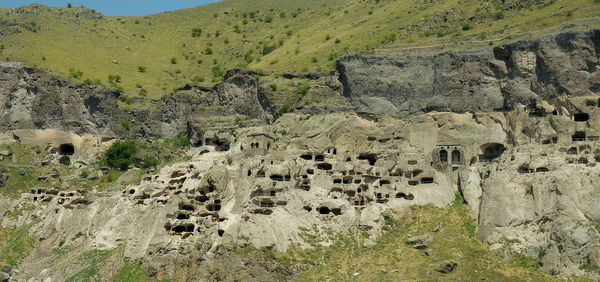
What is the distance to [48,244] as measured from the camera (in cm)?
6334

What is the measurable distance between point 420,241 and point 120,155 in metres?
38.9

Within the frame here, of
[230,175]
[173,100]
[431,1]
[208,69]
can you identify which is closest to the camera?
[230,175]

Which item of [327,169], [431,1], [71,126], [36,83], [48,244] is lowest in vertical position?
[48,244]

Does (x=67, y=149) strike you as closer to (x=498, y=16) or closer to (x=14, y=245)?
(x=14, y=245)

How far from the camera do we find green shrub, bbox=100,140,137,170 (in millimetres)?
78250

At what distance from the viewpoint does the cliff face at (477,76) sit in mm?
69938

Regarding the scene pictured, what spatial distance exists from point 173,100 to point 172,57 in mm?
31591

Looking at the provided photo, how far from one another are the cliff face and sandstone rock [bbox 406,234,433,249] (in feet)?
68.7

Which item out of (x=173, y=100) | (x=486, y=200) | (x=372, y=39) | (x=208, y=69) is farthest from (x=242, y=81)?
(x=486, y=200)

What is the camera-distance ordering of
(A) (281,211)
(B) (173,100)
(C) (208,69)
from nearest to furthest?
(A) (281,211) → (B) (173,100) → (C) (208,69)

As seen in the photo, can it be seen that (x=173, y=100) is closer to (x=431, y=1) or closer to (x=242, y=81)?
(x=242, y=81)

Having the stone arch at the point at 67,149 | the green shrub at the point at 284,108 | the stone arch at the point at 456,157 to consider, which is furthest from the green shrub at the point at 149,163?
the stone arch at the point at 456,157

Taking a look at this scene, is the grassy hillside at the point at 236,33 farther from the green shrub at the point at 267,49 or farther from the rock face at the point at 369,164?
the rock face at the point at 369,164

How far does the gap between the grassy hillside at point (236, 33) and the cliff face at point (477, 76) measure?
7.28 metres
